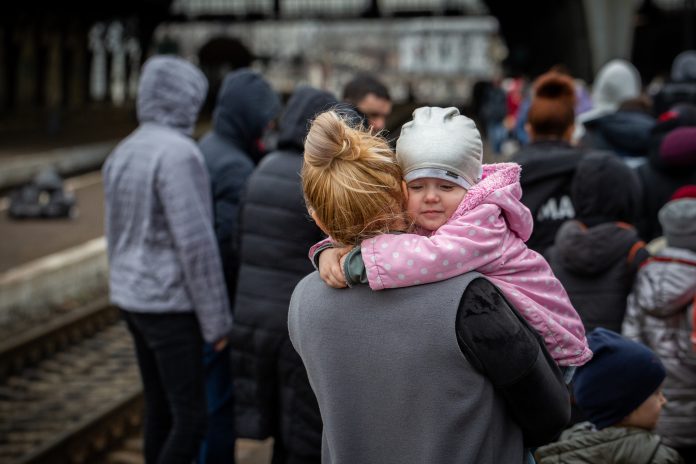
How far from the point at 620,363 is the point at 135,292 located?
2.09 m

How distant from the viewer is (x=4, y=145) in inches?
852

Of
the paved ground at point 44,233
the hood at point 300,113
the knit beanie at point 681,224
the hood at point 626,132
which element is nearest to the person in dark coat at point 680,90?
the hood at point 626,132

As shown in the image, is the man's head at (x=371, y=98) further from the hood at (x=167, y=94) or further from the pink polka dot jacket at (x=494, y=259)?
the pink polka dot jacket at (x=494, y=259)

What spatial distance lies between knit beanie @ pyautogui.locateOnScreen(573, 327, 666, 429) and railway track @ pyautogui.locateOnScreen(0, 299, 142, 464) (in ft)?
12.3

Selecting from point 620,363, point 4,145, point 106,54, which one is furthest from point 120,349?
point 106,54

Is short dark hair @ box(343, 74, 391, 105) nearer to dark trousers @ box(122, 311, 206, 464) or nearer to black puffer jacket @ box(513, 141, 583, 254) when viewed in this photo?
black puffer jacket @ box(513, 141, 583, 254)

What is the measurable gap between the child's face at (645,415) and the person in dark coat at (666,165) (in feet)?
6.35

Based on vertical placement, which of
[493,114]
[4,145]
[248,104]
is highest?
[248,104]

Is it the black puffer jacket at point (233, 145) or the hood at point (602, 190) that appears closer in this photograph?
the hood at point (602, 190)

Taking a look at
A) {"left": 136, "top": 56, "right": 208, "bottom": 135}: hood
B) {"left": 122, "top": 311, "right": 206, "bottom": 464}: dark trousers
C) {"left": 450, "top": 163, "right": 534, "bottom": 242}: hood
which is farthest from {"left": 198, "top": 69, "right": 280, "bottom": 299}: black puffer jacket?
{"left": 450, "top": 163, "right": 534, "bottom": 242}: hood

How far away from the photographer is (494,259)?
2205 mm

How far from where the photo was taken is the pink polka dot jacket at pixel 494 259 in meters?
2.14

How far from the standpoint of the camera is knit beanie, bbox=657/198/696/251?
145 inches

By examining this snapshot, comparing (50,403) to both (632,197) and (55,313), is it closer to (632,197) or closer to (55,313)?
(55,313)
